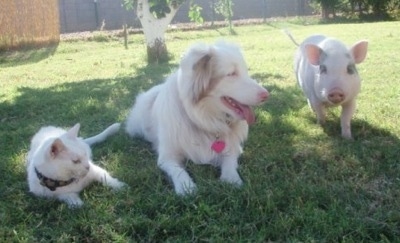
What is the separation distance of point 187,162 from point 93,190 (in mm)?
792

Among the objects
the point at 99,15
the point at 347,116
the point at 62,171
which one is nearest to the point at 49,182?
the point at 62,171

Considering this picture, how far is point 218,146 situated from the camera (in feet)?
12.4

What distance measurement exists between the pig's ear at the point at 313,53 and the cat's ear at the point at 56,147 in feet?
8.13

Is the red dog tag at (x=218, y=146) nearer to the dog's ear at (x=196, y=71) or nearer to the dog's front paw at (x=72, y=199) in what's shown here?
the dog's ear at (x=196, y=71)

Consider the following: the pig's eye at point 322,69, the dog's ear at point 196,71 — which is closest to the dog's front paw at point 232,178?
the dog's ear at point 196,71

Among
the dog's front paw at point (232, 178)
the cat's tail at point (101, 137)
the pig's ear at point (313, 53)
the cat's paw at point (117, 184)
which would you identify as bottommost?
the cat's paw at point (117, 184)

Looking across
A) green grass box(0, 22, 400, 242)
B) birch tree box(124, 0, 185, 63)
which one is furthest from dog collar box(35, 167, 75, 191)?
birch tree box(124, 0, 185, 63)

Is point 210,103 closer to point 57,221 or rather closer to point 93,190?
point 93,190

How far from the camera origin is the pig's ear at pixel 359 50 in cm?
438

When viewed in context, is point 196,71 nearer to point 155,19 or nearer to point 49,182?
point 49,182

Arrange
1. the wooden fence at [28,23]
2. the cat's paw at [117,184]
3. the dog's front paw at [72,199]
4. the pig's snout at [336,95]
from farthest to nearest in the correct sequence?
the wooden fence at [28,23] → the pig's snout at [336,95] → the cat's paw at [117,184] → the dog's front paw at [72,199]

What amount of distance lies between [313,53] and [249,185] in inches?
73.6

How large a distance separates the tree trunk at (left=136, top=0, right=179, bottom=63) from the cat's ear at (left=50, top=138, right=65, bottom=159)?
759 cm

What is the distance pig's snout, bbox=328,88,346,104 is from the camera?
165 inches
